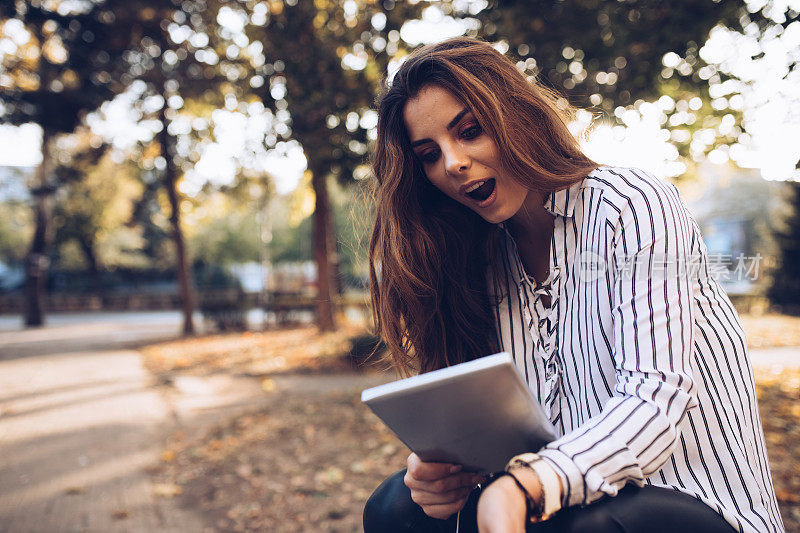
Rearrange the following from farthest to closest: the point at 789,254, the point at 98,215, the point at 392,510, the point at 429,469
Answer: the point at 98,215, the point at 789,254, the point at 392,510, the point at 429,469

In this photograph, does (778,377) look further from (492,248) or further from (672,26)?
(492,248)

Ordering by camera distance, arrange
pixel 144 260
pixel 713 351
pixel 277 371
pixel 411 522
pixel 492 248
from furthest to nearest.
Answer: pixel 144 260 < pixel 277 371 < pixel 492 248 < pixel 411 522 < pixel 713 351

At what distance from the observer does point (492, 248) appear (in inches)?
72.2

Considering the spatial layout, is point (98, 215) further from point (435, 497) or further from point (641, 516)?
point (641, 516)

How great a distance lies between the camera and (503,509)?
3.21ft

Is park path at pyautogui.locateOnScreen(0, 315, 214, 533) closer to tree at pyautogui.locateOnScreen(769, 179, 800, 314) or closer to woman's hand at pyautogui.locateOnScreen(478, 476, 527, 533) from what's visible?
woman's hand at pyautogui.locateOnScreen(478, 476, 527, 533)

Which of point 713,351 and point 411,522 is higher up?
point 713,351

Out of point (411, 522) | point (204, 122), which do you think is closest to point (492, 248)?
point (411, 522)

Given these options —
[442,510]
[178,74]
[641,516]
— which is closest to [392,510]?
[442,510]

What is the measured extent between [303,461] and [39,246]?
670 inches

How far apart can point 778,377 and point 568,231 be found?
23.2 ft

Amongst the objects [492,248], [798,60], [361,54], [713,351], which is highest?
[361,54]

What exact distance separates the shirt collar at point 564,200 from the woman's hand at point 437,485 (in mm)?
723

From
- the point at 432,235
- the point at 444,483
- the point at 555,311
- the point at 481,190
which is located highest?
the point at 481,190
